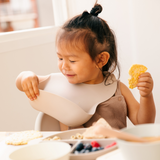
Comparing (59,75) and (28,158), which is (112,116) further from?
(28,158)

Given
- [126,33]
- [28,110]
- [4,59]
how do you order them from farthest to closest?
[126,33] → [28,110] → [4,59]

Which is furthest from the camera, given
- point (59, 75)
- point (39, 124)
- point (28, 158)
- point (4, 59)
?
point (4, 59)

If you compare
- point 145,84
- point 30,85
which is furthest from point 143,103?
point 30,85

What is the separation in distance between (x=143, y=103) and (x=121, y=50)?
1071 mm

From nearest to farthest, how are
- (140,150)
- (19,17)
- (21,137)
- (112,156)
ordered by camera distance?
(140,150), (112,156), (21,137), (19,17)

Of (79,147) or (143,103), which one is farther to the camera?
(143,103)

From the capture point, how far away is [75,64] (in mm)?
1136

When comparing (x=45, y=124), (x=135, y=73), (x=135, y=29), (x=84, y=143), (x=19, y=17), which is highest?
(x=19, y=17)

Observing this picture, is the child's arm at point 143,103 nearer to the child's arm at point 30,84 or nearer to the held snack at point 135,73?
the held snack at point 135,73

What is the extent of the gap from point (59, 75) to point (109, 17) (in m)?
1.06

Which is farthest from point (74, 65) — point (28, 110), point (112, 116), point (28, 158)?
point (28, 110)

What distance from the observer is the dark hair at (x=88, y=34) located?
1.14 m

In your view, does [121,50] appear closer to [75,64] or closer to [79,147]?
[75,64]

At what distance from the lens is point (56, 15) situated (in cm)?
225
